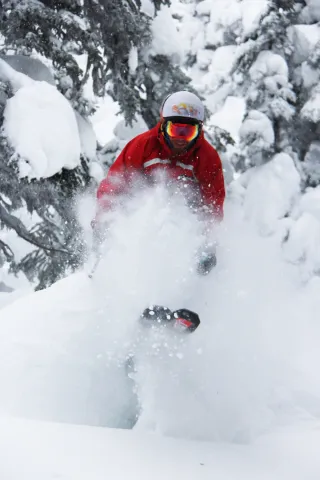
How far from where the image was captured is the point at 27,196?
23.5 feet

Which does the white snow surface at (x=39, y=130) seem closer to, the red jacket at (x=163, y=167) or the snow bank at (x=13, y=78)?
the snow bank at (x=13, y=78)

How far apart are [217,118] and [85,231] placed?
59.9ft

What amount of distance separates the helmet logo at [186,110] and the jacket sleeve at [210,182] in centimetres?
40

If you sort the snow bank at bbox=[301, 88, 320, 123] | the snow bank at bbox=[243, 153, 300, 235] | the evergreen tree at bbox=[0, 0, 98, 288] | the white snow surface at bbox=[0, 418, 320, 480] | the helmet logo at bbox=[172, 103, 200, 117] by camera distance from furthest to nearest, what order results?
the snow bank at bbox=[243, 153, 300, 235]
the snow bank at bbox=[301, 88, 320, 123]
the evergreen tree at bbox=[0, 0, 98, 288]
the helmet logo at bbox=[172, 103, 200, 117]
the white snow surface at bbox=[0, 418, 320, 480]

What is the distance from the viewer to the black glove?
4.44 metres

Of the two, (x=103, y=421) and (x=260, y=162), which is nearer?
(x=103, y=421)

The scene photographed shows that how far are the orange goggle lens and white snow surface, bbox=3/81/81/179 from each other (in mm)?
1573

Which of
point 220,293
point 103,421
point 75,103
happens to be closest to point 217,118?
point 75,103

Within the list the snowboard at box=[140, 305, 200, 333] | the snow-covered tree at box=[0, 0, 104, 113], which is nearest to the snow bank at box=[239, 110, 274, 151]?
the snow-covered tree at box=[0, 0, 104, 113]

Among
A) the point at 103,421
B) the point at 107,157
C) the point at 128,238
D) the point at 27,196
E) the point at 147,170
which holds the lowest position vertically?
the point at 107,157

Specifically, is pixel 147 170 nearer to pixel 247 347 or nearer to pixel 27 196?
pixel 247 347

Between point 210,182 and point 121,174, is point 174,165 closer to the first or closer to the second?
point 210,182

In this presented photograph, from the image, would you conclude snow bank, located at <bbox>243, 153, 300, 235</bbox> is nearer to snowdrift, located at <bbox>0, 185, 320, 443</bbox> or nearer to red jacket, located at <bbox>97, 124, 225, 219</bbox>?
snowdrift, located at <bbox>0, 185, 320, 443</bbox>

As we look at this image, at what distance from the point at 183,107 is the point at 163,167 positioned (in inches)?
22.2
